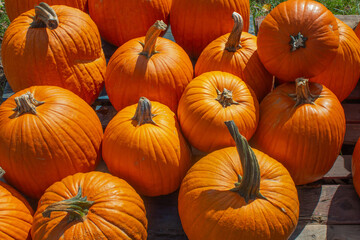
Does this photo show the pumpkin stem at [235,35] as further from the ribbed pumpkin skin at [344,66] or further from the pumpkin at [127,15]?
Result: the pumpkin at [127,15]

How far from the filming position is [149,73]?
7.14 ft

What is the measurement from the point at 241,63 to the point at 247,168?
93 centimetres

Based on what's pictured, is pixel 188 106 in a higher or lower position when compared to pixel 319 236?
higher

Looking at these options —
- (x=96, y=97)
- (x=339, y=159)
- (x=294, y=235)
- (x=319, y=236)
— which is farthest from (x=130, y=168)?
(x=339, y=159)

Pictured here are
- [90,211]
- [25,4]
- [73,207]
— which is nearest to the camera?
[73,207]

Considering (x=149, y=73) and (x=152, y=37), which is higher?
(x=152, y=37)

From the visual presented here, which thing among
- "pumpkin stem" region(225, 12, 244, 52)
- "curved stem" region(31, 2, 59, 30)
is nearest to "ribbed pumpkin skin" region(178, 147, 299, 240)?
"pumpkin stem" region(225, 12, 244, 52)

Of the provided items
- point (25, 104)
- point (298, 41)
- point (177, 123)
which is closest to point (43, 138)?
point (25, 104)

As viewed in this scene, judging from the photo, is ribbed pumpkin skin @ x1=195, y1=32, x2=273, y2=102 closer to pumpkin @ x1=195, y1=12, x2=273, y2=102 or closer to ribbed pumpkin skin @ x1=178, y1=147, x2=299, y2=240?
pumpkin @ x1=195, y1=12, x2=273, y2=102

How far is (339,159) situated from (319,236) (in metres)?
0.64

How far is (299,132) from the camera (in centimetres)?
197

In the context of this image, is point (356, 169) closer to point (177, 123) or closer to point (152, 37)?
point (177, 123)

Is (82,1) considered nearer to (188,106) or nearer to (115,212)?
(188,106)

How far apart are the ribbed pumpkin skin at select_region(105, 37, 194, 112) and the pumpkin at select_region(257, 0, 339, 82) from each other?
56cm
